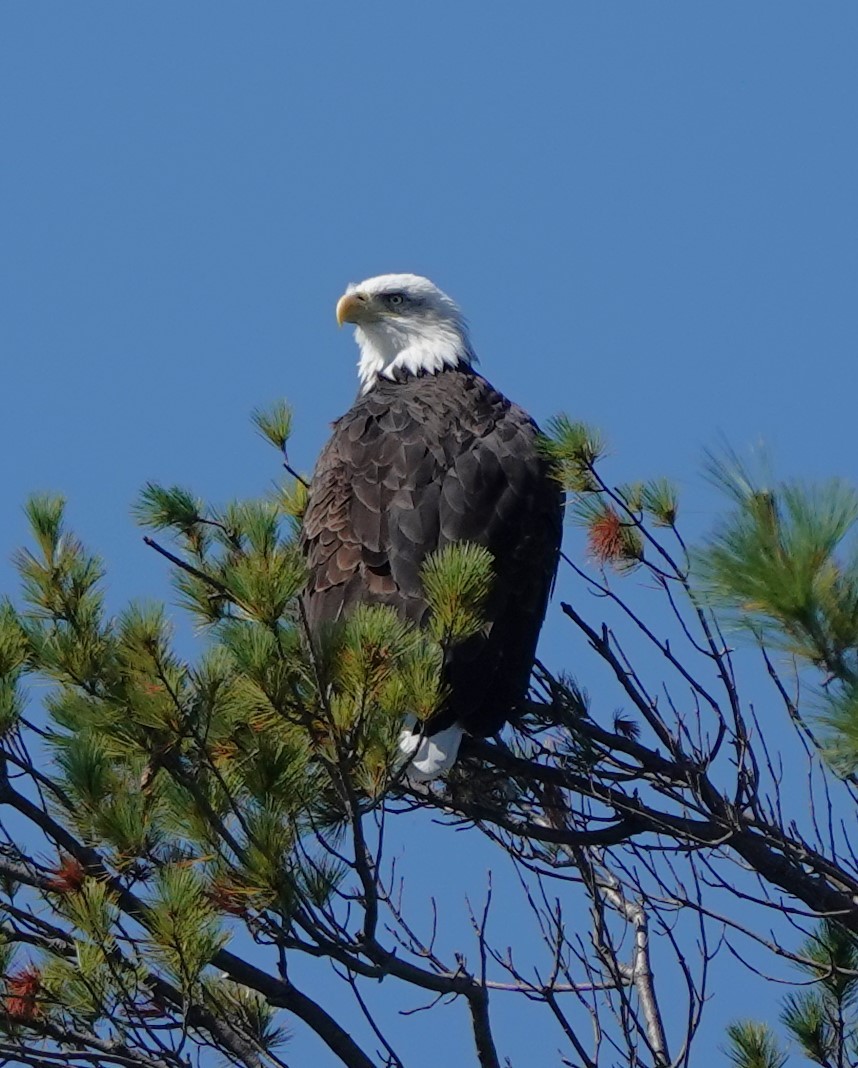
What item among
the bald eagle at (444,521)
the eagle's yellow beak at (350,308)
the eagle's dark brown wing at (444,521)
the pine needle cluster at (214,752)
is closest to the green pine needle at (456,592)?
the pine needle cluster at (214,752)

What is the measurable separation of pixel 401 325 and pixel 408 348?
0.14 m

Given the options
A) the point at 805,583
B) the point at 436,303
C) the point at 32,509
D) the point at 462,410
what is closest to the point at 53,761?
the point at 32,509

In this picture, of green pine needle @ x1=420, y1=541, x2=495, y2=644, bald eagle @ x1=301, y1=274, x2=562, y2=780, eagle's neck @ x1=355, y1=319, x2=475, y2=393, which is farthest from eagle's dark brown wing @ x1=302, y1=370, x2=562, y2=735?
green pine needle @ x1=420, y1=541, x2=495, y2=644

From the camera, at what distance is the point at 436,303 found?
7.31 metres

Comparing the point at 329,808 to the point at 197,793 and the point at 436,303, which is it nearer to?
the point at 197,793

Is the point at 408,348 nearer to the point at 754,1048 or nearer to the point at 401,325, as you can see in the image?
the point at 401,325

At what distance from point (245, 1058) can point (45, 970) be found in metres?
0.60

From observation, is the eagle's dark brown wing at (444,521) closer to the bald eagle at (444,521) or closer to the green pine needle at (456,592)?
the bald eagle at (444,521)

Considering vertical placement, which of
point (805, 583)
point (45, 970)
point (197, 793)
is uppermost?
point (805, 583)

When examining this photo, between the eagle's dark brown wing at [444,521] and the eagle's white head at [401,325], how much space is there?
39.8 inches

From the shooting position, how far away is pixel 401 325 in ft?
23.6

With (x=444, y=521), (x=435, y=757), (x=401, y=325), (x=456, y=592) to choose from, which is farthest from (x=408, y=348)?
(x=456, y=592)

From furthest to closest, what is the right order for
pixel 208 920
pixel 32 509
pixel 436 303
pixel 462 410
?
pixel 436 303, pixel 462 410, pixel 32 509, pixel 208 920

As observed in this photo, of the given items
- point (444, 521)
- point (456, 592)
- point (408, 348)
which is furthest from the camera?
point (408, 348)
